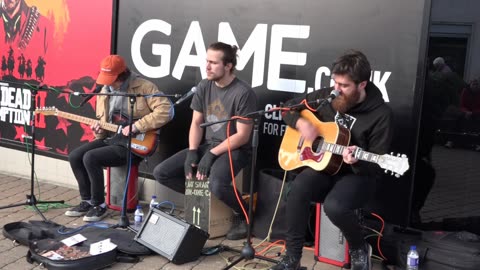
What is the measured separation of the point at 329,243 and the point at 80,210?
2321mm

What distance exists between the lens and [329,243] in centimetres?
428

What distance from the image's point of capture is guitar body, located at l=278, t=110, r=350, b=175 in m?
3.85

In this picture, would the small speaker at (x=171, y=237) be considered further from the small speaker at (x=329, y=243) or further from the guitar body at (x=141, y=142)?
the guitar body at (x=141, y=142)

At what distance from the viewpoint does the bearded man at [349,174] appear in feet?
12.4

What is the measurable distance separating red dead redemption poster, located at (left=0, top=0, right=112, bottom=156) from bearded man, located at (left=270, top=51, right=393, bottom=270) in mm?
2943

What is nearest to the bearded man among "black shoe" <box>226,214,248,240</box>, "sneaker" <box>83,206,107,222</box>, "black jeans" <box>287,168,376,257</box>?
"black jeans" <box>287,168,376,257</box>

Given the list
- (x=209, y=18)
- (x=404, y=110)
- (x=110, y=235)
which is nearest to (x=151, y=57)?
(x=209, y=18)

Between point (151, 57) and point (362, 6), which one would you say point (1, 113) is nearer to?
point (151, 57)

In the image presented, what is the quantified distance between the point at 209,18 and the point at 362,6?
1.48m

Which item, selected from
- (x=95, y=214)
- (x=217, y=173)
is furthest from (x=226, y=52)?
(x=95, y=214)

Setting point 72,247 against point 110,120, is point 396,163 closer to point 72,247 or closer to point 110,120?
point 72,247

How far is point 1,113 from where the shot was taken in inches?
266

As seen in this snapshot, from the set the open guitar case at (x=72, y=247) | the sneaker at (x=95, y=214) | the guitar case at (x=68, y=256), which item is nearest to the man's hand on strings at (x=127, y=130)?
the sneaker at (x=95, y=214)

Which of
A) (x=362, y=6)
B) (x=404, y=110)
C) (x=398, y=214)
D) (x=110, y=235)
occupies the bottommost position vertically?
(x=110, y=235)
